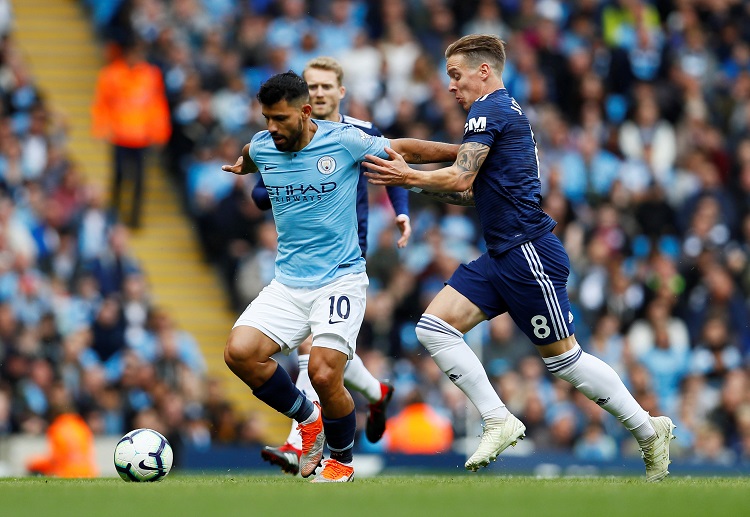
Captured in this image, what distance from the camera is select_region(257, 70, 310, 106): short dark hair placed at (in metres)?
8.68

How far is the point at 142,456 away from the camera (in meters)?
9.12

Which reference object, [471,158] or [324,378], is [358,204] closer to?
[471,158]

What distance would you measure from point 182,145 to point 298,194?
9.30m

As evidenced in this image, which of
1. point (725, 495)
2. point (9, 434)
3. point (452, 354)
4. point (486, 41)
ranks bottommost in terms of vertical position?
point (9, 434)

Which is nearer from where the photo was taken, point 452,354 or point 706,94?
point 452,354

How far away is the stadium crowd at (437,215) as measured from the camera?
15.4 meters

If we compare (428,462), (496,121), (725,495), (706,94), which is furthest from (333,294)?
(706,94)

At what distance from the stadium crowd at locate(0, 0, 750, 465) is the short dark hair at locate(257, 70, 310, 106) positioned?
6.84 metres

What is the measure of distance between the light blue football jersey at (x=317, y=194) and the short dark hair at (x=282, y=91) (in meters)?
0.38

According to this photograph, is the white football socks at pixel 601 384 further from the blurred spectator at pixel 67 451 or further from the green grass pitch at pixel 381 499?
the blurred spectator at pixel 67 451

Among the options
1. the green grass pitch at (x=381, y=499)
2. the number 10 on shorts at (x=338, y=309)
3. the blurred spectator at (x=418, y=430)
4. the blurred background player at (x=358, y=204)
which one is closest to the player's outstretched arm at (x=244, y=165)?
the blurred background player at (x=358, y=204)

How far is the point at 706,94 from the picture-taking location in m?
18.8

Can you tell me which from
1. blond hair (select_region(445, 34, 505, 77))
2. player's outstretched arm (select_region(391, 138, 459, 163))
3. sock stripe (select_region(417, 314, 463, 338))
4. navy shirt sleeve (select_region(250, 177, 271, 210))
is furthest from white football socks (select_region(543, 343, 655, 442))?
navy shirt sleeve (select_region(250, 177, 271, 210))

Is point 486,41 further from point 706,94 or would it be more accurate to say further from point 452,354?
point 706,94
